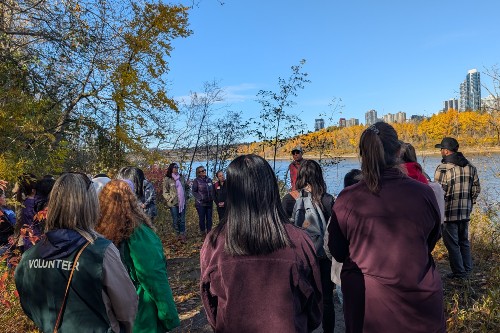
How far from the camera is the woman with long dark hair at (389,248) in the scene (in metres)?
2.14

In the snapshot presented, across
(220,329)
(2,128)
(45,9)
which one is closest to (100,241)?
(220,329)

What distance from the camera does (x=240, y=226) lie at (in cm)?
186

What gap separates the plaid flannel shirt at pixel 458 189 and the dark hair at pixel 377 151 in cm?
358

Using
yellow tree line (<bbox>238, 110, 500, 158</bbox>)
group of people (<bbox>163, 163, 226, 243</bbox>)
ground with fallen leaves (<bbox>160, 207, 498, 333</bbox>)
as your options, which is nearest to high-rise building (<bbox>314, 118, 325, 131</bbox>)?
yellow tree line (<bbox>238, 110, 500, 158</bbox>)

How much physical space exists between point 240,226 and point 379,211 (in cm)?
84

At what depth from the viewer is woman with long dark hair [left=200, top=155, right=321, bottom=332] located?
182 centimetres

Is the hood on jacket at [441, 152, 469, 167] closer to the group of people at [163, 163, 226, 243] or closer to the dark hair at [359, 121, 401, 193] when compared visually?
the dark hair at [359, 121, 401, 193]

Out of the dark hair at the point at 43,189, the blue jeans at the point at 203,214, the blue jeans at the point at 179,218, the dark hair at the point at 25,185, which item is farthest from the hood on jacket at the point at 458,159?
the blue jeans at the point at 179,218

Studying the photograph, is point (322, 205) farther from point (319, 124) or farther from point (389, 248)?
point (319, 124)

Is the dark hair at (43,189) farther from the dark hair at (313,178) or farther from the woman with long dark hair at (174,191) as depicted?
the woman with long dark hair at (174,191)

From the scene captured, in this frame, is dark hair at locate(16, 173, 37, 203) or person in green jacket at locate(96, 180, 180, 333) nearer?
person in green jacket at locate(96, 180, 180, 333)

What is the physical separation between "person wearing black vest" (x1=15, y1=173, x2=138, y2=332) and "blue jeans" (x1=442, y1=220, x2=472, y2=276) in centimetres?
469

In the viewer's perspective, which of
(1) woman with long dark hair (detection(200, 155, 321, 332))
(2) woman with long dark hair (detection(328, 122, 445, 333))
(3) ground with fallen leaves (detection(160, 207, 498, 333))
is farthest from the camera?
(3) ground with fallen leaves (detection(160, 207, 498, 333))

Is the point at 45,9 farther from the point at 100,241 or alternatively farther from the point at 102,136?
the point at 100,241
